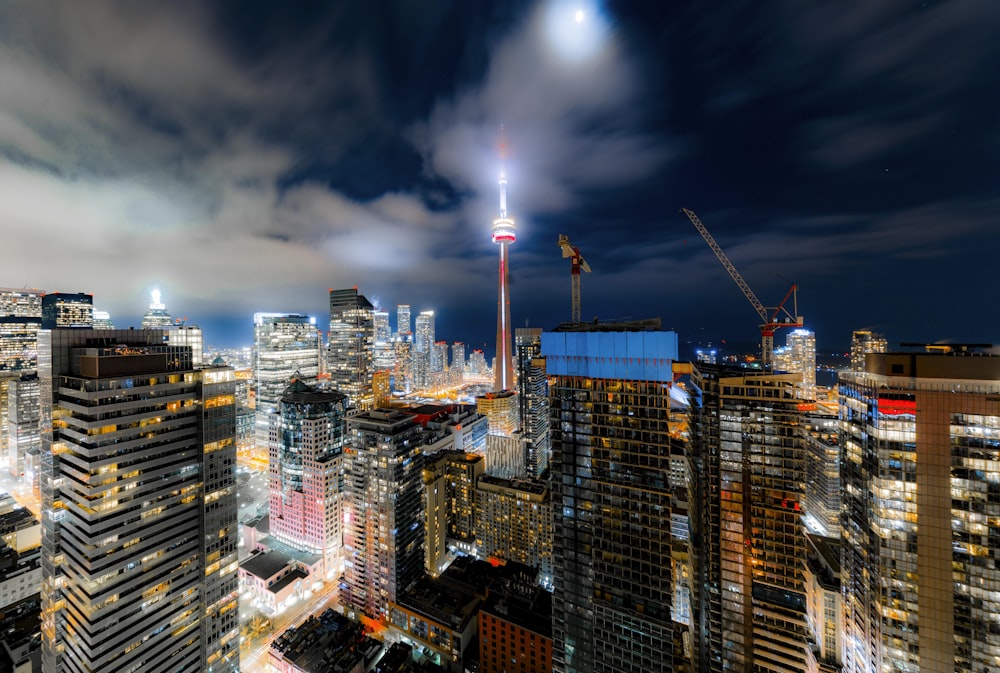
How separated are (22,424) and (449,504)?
13070cm

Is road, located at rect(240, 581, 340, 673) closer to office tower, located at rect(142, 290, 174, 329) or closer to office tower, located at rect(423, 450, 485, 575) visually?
office tower, located at rect(423, 450, 485, 575)

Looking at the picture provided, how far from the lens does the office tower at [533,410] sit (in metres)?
113

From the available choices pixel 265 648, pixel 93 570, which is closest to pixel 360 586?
pixel 265 648

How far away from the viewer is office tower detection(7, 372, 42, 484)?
105m

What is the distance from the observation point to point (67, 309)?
12112 centimetres

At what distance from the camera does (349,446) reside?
72312 millimetres

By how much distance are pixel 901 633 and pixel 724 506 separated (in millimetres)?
15467

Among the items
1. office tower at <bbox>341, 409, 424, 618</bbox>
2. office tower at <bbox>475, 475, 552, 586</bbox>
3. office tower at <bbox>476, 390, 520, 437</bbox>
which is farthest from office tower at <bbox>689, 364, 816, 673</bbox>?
A: office tower at <bbox>476, 390, 520, 437</bbox>

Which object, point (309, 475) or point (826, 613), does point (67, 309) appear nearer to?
point (309, 475)

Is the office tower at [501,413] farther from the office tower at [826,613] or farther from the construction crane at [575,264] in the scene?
the office tower at [826,613]

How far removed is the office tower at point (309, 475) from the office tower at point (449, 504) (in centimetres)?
2262

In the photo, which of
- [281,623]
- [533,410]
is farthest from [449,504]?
[533,410]

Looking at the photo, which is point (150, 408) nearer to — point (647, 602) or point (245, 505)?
point (647, 602)

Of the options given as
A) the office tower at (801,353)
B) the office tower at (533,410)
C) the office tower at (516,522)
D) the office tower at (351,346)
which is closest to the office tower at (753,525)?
the office tower at (516,522)
